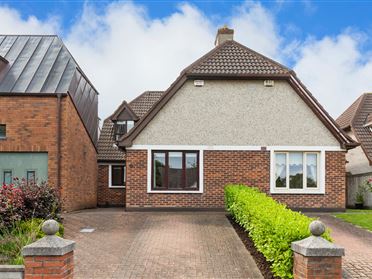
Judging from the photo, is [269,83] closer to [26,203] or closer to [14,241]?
[26,203]

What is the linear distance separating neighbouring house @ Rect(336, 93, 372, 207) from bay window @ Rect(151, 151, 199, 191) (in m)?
9.92

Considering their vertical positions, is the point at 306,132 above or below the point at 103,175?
above

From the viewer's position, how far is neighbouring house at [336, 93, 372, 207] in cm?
2163

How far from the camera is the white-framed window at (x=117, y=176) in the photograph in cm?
2280

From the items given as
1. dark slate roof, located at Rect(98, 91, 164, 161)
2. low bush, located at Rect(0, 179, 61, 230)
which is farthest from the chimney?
low bush, located at Rect(0, 179, 61, 230)

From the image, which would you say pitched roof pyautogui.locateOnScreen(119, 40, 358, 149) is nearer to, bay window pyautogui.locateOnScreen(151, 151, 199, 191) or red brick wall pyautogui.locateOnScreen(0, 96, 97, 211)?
bay window pyautogui.locateOnScreen(151, 151, 199, 191)

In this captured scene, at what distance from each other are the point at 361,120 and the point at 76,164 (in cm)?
1677

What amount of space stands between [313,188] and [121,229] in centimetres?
834

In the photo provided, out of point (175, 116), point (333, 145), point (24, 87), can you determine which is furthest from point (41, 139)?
point (333, 145)

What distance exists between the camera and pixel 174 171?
16.1 meters

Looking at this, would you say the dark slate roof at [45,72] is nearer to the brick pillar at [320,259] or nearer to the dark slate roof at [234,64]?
the dark slate roof at [234,64]

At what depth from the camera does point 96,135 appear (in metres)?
22.8

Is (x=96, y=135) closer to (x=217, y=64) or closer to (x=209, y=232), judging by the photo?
(x=217, y=64)

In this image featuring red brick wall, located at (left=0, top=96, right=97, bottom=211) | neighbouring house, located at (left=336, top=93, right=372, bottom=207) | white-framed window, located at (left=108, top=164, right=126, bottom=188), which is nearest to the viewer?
red brick wall, located at (left=0, top=96, right=97, bottom=211)
